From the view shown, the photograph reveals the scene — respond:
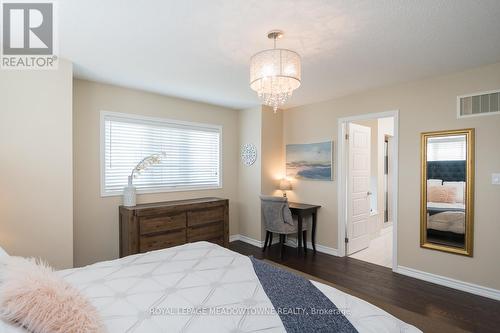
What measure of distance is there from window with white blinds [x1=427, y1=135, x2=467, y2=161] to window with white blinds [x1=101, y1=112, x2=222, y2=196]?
3176 mm

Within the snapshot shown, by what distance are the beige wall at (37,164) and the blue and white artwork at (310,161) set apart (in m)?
3.30

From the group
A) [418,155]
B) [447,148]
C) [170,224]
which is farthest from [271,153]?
[447,148]

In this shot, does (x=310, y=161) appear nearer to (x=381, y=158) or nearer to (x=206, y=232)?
(x=381, y=158)

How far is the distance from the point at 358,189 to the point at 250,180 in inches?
72.5

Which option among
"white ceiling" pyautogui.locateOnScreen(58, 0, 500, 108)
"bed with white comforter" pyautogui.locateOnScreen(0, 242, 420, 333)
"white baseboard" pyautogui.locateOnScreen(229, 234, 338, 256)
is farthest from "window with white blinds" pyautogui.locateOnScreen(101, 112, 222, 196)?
"bed with white comforter" pyautogui.locateOnScreen(0, 242, 420, 333)

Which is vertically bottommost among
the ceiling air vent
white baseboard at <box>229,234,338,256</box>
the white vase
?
white baseboard at <box>229,234,338,256</box>

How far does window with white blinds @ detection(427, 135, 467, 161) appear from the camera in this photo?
A: 2.92m

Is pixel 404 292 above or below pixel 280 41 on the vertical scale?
below

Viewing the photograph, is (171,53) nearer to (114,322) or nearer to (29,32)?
(29,32)

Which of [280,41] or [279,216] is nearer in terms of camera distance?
[280,41]

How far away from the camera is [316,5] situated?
1752 millimetres

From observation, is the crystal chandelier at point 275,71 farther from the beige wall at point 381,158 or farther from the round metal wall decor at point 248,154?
the beige wall at point 381,158

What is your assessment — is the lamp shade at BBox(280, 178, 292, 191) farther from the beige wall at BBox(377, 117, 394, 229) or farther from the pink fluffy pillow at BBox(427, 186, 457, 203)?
the pink fluffy pillow at BBox(427, 186, 457, 203)

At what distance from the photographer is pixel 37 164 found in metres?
2.42
